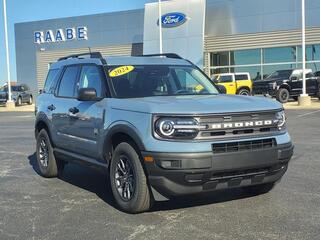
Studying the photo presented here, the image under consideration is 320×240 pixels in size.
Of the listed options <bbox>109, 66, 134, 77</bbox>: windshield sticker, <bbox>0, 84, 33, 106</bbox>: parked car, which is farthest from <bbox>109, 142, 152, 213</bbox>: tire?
<bbox>0, 84, 33, 106</bbox>: parked car

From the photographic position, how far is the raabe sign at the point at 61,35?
154 ft

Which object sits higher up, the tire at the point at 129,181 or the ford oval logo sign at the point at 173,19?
the ford oval logo sign at the point at 173,19

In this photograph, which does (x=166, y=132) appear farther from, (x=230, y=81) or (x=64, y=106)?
(x=230, y=81)

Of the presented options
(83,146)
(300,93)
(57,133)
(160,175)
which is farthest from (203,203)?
(300,93)

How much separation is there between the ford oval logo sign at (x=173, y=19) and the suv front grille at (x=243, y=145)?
110 ft

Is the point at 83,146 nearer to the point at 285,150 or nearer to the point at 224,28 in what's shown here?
the point at 285,150

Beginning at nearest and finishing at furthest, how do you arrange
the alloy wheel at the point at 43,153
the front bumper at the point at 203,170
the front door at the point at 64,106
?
the front bumper at the point at 203,170 < the front door at the point at 64,106 < the alloy wheel at the point at 43,153

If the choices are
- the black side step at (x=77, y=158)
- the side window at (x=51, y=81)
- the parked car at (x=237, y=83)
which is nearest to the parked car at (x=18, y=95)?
the parked car at (x=237, y=83)

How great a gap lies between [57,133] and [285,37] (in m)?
30.9

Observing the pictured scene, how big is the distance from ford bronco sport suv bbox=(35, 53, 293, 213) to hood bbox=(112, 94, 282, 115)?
11mm

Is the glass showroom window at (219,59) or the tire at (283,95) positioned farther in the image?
the glass showroom window at (219,59)

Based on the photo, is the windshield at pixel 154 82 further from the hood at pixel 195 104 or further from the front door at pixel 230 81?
the front door at pixel 230 81

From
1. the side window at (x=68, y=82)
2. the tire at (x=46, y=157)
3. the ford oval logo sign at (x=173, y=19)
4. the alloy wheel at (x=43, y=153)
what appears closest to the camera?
the side window at (x=68, y=82)

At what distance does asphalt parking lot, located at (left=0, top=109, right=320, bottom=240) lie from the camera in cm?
520
